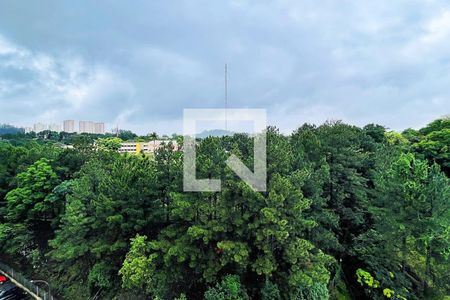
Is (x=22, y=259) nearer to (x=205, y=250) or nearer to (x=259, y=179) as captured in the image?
(x=205, y=250)

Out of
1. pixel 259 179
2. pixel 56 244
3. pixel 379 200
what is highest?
pixel 259 179

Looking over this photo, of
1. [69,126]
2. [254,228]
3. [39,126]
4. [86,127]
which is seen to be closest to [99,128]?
[86,127]

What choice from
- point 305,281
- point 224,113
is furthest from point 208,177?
point 305,281

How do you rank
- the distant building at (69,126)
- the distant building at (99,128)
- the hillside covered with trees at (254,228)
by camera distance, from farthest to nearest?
the distant building at (99,128) → the distant building at (69,126) → the hillside covered with trees at (254,228)

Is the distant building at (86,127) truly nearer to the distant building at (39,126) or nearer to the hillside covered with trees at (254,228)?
the distant building at (39,126)

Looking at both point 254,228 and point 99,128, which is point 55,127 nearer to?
point 99,128

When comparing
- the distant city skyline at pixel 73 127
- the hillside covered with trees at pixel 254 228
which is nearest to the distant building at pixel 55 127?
the distant city skyline at pixel 73 127
